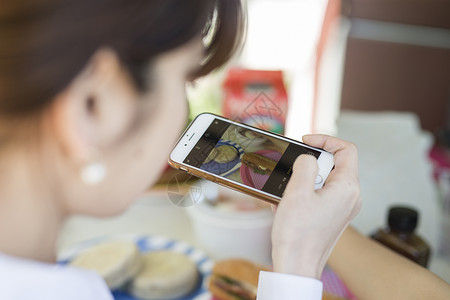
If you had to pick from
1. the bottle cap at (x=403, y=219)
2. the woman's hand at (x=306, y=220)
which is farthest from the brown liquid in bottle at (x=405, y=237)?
the woman's hand at (x=306, y=220)

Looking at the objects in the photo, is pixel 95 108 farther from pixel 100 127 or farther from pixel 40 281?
pixel 40 281

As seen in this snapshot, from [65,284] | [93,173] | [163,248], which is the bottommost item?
[163,248]

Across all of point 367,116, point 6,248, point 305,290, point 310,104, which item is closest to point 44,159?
point 6,248

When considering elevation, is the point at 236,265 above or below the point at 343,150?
below

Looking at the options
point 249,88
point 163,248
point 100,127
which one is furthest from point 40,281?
point 249,88

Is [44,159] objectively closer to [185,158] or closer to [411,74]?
[185,158]

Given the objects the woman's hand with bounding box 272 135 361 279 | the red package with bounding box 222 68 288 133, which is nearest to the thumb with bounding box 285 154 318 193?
the woman's hand with bounding box 272 135 361 279

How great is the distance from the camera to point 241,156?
48 cm

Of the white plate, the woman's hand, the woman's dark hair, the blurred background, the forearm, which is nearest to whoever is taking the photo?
the woman's dark hair

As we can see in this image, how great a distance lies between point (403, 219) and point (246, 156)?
260 mm

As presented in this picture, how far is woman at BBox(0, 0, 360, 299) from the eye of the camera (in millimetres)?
267

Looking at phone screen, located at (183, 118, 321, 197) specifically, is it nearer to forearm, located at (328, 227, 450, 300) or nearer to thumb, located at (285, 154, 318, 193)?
thumb, located at (285, 154, 318, 193)

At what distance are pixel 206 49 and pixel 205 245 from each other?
0.40 m

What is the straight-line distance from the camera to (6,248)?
341 mm
